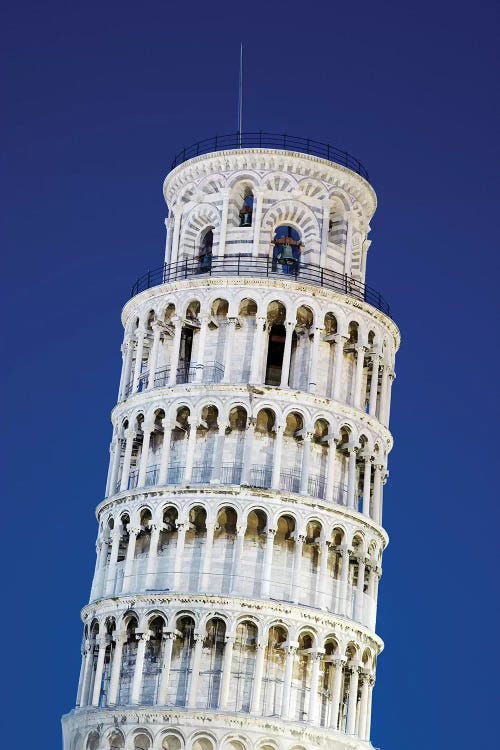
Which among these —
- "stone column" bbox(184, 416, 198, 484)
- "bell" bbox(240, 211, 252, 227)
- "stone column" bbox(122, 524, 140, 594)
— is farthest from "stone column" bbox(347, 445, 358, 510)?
"bell" bbox(240, 211, 252, 227)

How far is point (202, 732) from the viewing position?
206 feet

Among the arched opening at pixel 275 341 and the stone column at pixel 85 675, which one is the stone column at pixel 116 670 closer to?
the stone column at pixel 85 675

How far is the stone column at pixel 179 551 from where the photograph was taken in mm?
65312

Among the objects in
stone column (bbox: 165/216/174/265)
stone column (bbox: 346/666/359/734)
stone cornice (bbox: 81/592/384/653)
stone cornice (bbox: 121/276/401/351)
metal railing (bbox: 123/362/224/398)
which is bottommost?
stone column (bbox: 346/666/359/734)

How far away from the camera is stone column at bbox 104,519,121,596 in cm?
6756

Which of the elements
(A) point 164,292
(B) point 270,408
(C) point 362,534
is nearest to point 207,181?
(A) point 164,292

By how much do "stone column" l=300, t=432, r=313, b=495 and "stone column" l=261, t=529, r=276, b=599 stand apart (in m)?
2.34

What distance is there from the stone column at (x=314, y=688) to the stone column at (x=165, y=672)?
5.89 m

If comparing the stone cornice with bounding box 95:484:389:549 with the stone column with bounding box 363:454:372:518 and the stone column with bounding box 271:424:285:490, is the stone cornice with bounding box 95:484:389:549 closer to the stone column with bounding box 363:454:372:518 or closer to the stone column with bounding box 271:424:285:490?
the stone column with bounding box 271:424:285:490

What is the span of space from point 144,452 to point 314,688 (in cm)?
1257

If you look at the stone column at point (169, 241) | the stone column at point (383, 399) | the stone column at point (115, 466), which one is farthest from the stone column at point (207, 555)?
the stone column at point (169, 241)

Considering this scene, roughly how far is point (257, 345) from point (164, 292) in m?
5.28

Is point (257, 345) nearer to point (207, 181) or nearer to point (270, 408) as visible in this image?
point (270, 408)

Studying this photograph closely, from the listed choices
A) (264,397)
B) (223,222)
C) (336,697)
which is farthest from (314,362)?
(336,697)
